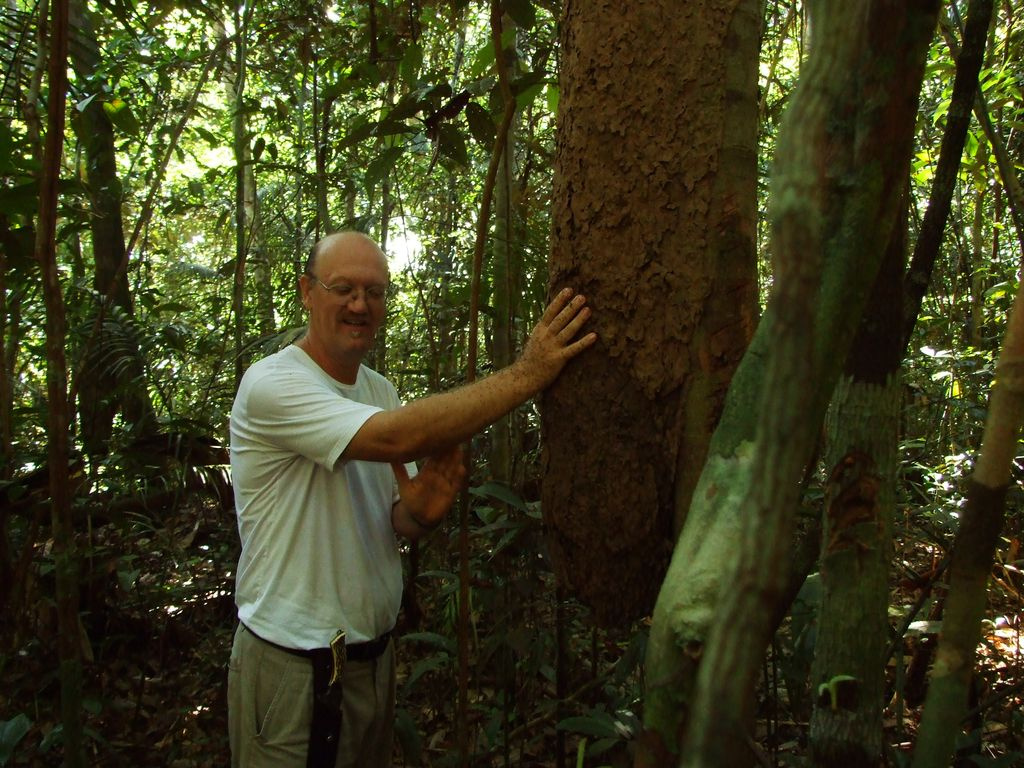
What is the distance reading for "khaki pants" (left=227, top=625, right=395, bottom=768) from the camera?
1890mm

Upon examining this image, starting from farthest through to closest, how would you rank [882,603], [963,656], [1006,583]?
[1006,583]
[882,603]
[963,656]

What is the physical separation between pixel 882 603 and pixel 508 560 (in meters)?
1.36

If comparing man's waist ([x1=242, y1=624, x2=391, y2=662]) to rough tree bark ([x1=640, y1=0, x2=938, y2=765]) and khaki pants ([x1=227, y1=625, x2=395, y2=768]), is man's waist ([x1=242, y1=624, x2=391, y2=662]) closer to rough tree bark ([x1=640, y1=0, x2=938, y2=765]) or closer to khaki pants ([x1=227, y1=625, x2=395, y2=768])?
khaki pants ([x1=227, y1=625, x2=395, y2=768])

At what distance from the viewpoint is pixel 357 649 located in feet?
6.52

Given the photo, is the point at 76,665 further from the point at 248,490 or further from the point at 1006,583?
the point at 1006,583

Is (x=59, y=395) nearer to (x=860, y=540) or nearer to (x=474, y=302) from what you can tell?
(x=474, y=302)

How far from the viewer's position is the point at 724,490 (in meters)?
0.60

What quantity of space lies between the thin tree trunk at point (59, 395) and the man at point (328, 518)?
36cm

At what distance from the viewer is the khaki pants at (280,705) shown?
1890 millimetres

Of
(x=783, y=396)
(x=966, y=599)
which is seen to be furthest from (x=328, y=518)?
(x=783, y=396)

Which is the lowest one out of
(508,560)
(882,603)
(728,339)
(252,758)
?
(252,758)

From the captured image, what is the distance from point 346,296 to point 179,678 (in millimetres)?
2344

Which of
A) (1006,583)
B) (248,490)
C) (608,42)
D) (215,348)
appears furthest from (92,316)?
(1006,583)

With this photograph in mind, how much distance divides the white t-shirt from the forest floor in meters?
0.53
